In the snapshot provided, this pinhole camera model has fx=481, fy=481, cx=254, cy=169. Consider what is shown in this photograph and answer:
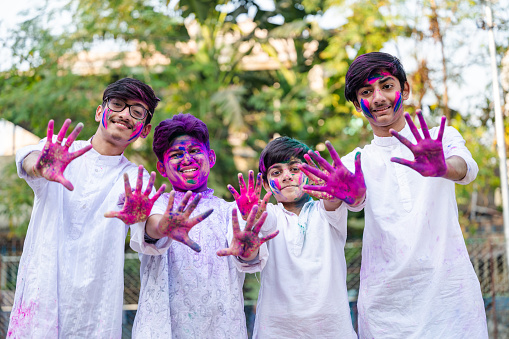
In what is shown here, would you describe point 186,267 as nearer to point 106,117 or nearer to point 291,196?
point 291,196

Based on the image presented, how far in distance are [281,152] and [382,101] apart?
0.64m

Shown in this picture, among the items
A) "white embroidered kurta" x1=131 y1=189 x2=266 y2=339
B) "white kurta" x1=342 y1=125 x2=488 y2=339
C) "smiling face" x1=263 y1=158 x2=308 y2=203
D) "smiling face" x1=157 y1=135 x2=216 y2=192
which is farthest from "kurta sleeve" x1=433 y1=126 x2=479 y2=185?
"smiling face" x1=157 y1=135 x2=216 y2=192

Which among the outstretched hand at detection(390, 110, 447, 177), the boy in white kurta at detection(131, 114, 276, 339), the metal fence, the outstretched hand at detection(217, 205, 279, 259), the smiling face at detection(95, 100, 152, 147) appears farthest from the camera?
the metal fence

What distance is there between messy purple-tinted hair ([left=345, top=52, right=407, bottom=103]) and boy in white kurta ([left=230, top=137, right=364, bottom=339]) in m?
0.51

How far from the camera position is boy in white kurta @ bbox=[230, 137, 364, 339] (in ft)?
8.07

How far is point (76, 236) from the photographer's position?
2.42m

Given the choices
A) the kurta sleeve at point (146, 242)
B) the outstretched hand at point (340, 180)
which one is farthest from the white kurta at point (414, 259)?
the kurta sleeve at point (146, 242)

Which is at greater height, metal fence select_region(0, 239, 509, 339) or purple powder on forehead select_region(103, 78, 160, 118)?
purple powder on forehead select_region(103, 78, 160, 118)

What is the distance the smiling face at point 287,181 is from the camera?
109 inches

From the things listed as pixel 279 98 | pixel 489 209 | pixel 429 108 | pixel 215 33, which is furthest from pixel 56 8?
pixel 489 209

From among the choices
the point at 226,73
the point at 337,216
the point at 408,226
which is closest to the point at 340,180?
the point at 337,216

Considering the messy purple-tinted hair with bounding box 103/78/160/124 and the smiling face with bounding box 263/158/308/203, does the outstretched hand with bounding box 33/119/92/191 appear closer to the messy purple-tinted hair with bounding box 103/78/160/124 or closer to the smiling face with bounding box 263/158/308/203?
the messy purple-tinted hair with bounding box 103/78/160/124

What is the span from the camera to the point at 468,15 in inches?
288

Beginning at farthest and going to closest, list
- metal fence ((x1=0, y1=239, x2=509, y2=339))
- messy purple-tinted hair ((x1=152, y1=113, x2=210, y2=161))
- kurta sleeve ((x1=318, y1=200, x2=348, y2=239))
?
metal fence ((x1=0, y1=239, x2=509, y2=339)) < messy purple-tinted hair ((x1=152, y1=113, x2=210, y2=161)) < kurta sleeve ((x1=318, y1=200, x2=348, y2=239))
